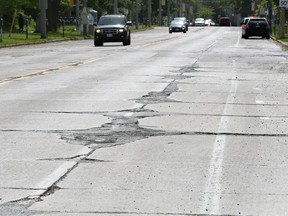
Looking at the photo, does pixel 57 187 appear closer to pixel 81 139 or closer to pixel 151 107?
pixel 81 139

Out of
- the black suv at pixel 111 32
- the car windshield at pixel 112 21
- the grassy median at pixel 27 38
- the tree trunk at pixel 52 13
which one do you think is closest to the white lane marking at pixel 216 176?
the black suv at pixel 111 32

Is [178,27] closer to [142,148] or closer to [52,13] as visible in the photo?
[52,13]

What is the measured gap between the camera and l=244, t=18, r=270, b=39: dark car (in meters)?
63.4

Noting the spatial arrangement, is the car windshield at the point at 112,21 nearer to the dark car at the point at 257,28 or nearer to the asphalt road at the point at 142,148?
the dark car at the point at 257,28

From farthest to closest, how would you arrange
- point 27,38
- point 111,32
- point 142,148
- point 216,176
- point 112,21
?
point 27,38 → point 112,21 → point 111,32 → point 142,148 → point 216,176

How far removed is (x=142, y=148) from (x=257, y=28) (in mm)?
56651

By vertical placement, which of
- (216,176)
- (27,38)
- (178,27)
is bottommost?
(178,27)

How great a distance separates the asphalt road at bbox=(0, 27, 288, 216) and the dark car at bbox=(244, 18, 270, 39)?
4307 cm

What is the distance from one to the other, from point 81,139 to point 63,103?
4522mm

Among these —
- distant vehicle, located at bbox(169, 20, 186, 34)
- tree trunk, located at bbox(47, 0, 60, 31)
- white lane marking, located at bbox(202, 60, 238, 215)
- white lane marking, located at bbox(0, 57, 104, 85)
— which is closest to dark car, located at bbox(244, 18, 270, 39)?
tree trunk, located at bbox(47, 0, 60, 31)

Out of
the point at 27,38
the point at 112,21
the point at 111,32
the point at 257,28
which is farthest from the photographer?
the point at 257,28

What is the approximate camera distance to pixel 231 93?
18.3 meters

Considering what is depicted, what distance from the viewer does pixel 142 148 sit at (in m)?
10.5

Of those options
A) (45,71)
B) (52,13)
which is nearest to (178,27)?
(52,13)
